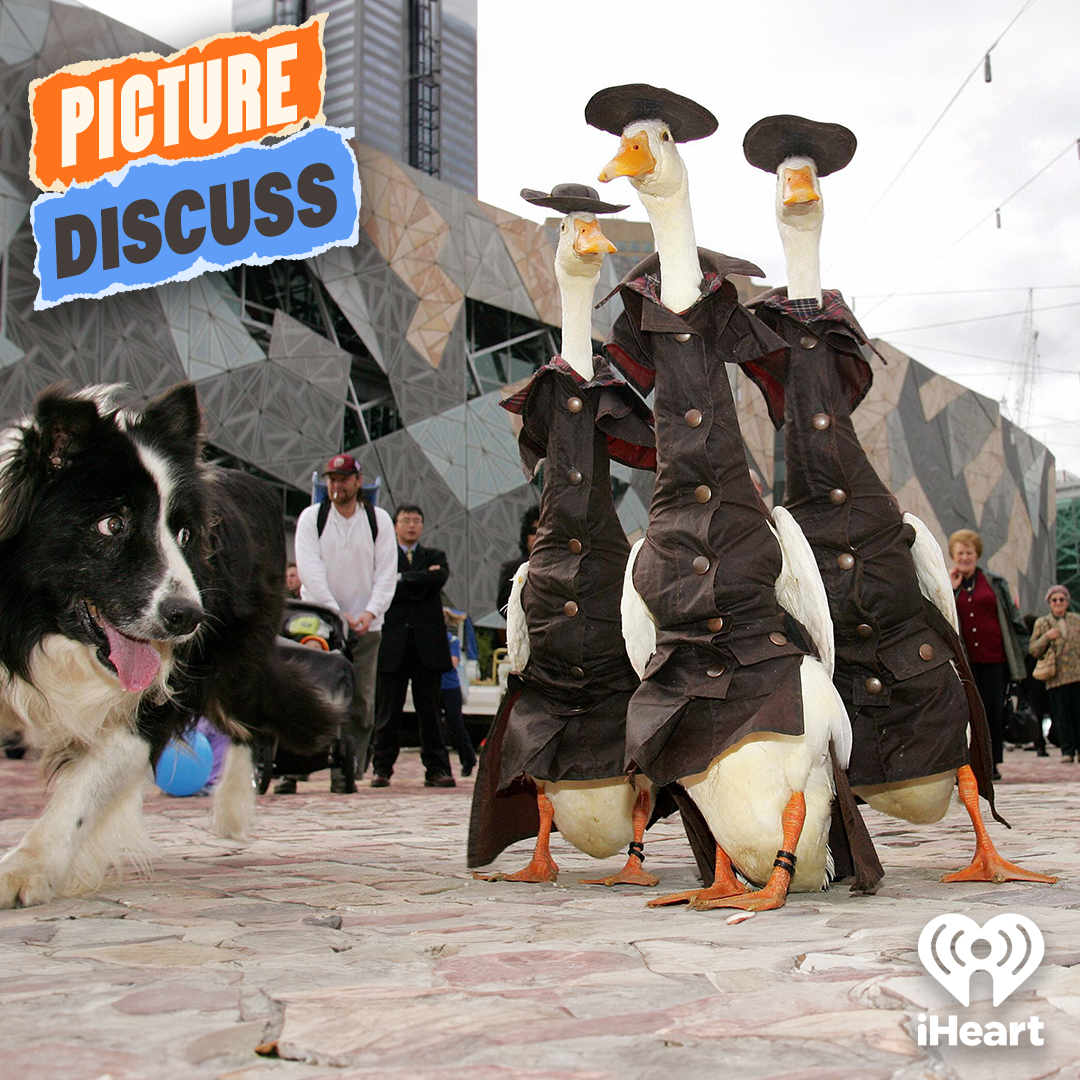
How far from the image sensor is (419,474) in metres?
22.3

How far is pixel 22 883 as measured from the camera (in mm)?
3172

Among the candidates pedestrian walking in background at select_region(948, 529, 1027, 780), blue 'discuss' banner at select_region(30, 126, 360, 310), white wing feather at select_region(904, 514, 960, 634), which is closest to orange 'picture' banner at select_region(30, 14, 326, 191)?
blue 'discuss' banner at select_region(30, 126, 360, 310)

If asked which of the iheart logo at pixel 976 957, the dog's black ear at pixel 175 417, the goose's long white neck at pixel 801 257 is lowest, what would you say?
the iheart logo at pixel 976 957

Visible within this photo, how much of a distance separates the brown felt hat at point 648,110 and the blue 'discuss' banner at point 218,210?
1570 centimetres

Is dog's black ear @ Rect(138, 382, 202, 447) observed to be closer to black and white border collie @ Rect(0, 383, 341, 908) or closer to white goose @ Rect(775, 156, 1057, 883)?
black and white border collie @ Rect(0, 383, 341, 908)

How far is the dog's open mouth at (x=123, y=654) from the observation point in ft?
11.1

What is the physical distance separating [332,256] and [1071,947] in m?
20.2

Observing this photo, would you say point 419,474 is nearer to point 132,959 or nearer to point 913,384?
point 913,384

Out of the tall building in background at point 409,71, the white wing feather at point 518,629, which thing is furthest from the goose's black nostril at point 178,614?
the tall building in background at point 409,71

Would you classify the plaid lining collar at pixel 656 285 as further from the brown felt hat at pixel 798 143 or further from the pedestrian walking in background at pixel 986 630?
the pedestrian walking in background at pixel 986 630

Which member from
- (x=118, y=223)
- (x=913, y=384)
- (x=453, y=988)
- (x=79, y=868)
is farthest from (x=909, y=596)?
(x=913, y=384)

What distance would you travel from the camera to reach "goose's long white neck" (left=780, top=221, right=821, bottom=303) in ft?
12.4

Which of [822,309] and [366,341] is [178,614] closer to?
[822,309]

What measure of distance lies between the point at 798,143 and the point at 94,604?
8.59 ft
